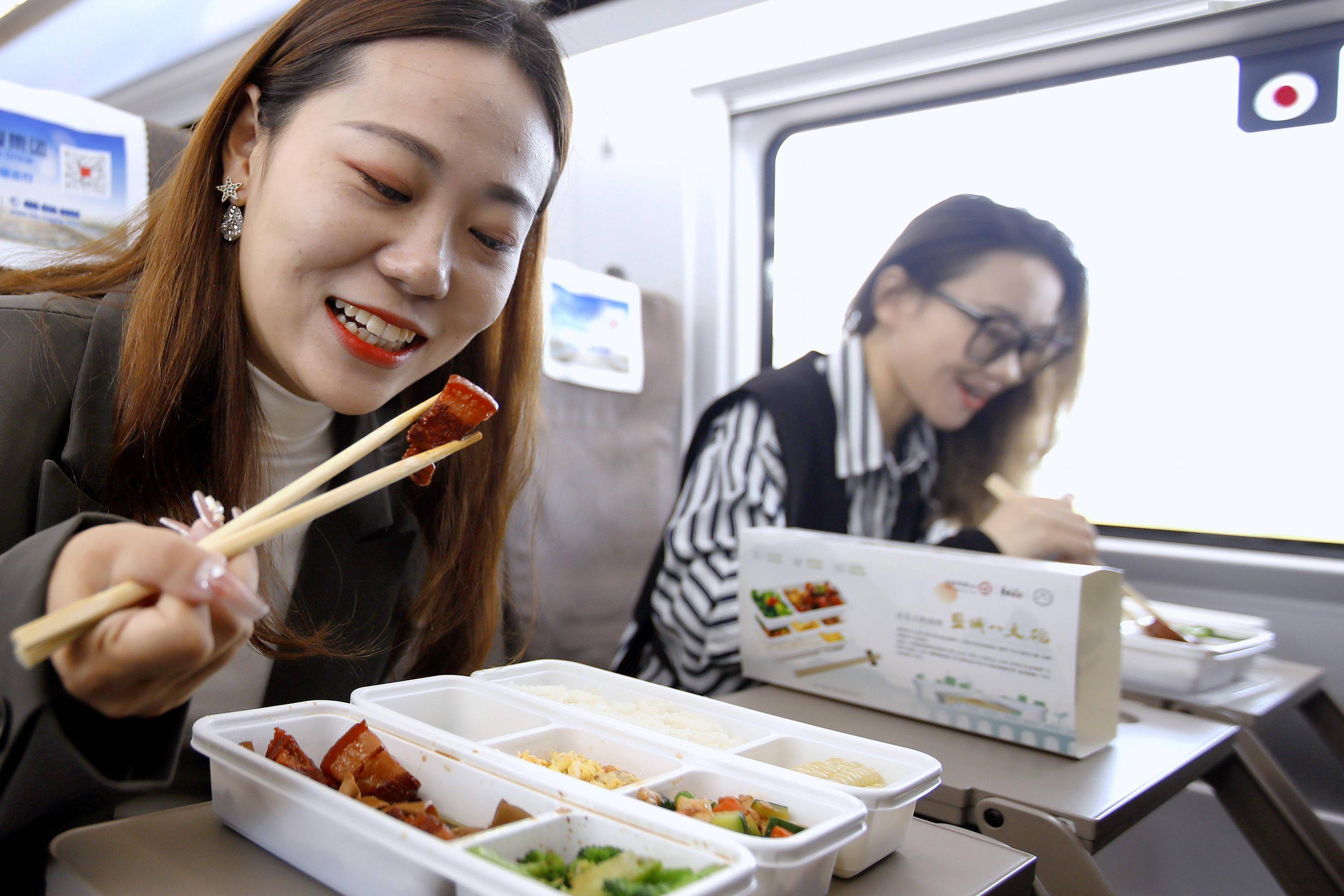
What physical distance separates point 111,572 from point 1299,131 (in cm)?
231

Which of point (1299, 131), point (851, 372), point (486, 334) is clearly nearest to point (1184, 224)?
point (1299, 131)

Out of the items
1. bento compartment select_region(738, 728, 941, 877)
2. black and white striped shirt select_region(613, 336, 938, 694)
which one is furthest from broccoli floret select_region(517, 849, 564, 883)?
black and white striped shirt select_region(613, 336, 938, 694)

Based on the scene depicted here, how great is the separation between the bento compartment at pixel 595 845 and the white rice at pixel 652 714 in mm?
244

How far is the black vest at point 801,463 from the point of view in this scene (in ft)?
7.16

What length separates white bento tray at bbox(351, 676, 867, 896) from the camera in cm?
66

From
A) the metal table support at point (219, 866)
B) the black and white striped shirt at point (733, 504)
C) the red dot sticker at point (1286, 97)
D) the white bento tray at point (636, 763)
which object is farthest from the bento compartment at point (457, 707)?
the red dot sticker at point (1286, 97)

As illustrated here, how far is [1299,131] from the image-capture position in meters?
1.95

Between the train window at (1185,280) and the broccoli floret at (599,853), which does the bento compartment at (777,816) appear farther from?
the train window at (1185,280)

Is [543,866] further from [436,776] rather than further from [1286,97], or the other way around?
[1286,97]

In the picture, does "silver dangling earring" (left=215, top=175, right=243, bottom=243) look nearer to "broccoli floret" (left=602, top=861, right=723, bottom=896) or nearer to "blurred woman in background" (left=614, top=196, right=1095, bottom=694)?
"broccoli floret" (left=602, top=861, right=723, bottom=896)

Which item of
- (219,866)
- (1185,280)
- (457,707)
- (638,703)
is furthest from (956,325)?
(219,866)

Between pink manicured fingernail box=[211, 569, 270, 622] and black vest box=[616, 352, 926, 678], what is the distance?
5.15 ft

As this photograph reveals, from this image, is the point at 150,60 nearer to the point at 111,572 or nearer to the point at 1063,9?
the point at 1063,9

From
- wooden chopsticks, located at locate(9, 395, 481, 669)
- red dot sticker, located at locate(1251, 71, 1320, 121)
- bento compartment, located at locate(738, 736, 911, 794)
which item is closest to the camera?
wooden chopsticks, located at locate(9, 395, 481, 669)
